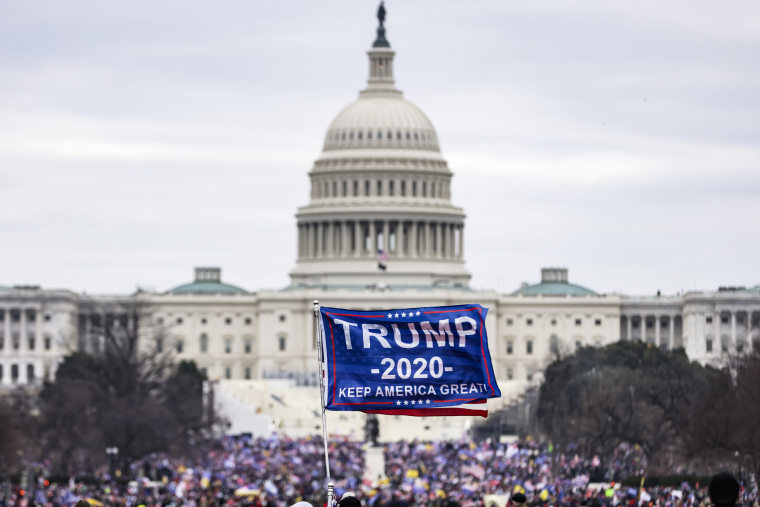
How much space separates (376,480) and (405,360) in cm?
6198

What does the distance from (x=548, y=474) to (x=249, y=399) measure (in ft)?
265

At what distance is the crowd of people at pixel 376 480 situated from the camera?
228ft

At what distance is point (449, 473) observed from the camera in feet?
295

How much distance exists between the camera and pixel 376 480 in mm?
91938

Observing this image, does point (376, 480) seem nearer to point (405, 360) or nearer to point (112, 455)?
point (112, 455)

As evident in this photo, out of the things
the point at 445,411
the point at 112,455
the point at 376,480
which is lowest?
the point at 445,411

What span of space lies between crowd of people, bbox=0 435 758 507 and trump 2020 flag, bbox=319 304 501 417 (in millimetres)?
27216

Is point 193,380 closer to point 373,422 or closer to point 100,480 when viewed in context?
point 373,422

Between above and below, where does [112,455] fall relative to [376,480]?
above

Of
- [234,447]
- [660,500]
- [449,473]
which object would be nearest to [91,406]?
[234,447]

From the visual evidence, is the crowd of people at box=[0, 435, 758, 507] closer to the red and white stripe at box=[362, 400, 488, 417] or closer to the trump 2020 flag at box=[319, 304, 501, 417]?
the red and white stripe at box=[362, 400, 488, 417]

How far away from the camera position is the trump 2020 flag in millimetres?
30375

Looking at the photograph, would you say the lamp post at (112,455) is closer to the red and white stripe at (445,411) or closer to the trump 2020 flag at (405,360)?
the red and white stripe at (445,411)

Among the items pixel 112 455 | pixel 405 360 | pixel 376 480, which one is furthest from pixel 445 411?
pixel 112 455
